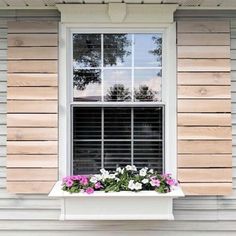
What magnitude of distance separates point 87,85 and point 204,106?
3.46 feet

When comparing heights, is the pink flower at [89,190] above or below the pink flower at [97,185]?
below

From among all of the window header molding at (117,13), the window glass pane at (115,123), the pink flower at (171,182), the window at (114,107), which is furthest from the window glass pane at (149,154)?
the window header molding at (117,13)

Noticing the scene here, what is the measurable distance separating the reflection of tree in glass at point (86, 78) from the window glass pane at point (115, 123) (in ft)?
1.00

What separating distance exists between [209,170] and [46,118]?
149 cm

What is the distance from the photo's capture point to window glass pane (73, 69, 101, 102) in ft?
11.2

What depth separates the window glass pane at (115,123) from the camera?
11.2 ft

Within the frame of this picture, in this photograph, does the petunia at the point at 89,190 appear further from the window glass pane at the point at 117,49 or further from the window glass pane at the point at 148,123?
the window glass pane at the point at 117,49

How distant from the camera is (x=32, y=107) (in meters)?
3.31

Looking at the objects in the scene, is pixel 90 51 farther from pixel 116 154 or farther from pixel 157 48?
pixel 116 154

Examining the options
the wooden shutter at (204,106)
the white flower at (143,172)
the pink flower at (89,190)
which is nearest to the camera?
the pink flower at (89,190)

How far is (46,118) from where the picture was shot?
331 centimetres

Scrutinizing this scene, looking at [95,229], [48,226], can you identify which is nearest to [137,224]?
[95,229]

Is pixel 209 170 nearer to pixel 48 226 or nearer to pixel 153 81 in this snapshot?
pixel 153 81

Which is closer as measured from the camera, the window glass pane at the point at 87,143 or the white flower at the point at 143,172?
the white flower at the point at 143,172
